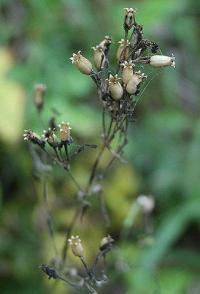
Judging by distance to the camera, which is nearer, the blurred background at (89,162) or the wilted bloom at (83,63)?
the wilted bloom at (83,63)

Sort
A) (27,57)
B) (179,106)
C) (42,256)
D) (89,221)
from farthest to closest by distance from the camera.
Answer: (179,106)
(27,57)
(89,221)
(42,256)

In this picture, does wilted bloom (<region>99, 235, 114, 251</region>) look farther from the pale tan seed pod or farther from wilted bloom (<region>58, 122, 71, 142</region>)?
the pale tan seed pod

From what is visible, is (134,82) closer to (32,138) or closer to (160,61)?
(160,61)

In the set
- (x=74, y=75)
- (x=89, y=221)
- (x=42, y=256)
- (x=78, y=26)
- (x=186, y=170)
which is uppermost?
(x=78, y=26)

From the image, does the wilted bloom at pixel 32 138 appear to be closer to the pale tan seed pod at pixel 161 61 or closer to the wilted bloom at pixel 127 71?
the wilted bloom at pixel 127 71

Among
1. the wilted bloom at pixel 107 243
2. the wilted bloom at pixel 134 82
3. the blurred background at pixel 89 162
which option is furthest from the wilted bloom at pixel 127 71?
the blurred background at pixel 89 162

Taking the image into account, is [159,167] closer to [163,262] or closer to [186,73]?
[163,262]

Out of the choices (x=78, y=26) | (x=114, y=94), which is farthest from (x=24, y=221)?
(x=114, y=94)

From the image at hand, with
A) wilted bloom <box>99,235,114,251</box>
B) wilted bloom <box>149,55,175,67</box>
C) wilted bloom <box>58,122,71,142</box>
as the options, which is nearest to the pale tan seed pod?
wilted bloom <box>149,55,175,67</box>
